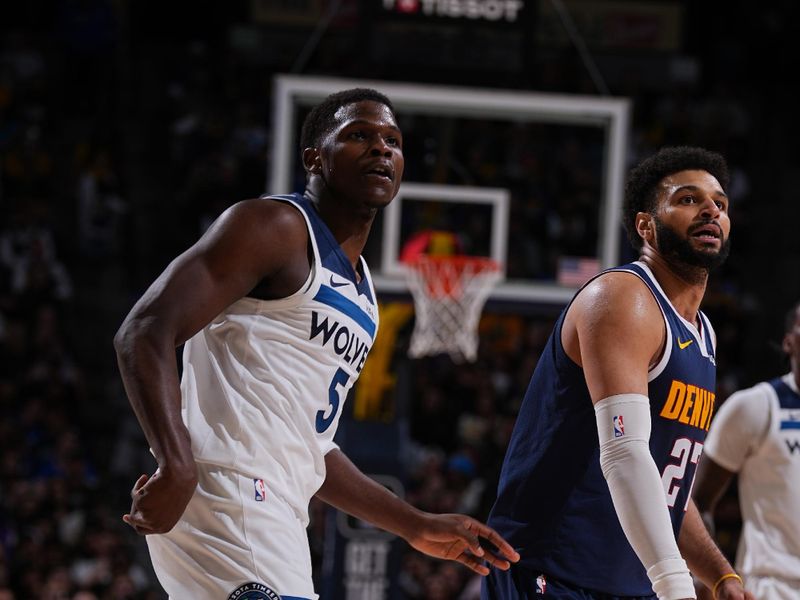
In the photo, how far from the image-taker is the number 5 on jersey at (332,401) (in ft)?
10.7

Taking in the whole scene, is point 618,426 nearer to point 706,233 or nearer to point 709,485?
point 706,233

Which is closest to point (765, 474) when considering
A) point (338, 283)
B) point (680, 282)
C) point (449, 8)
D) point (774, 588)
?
point (774, 588)

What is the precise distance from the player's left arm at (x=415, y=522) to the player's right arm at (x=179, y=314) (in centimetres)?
80

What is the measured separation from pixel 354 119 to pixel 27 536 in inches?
269

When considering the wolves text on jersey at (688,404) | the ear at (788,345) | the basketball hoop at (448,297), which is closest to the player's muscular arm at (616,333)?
the wolves text on jersey at (688,404)

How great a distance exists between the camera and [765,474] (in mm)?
5180

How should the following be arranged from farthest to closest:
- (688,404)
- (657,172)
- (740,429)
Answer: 1. (740,429)
2. (657,172)
3. (688,404)

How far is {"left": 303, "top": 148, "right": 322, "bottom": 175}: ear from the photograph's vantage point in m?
3.46

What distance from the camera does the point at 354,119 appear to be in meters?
3.41

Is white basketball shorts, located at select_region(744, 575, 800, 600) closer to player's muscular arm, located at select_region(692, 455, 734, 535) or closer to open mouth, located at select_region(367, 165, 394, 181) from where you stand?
player's muscular arm, located at select_region(692, 455, 734, 535)

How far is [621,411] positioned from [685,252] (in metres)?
0.64

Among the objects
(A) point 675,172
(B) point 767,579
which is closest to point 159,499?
(A) point 675,172

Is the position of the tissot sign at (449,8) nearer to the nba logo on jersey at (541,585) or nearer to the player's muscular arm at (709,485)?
the player's muscular arm at (709,485)

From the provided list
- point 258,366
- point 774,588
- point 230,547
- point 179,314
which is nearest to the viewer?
point 179,314
